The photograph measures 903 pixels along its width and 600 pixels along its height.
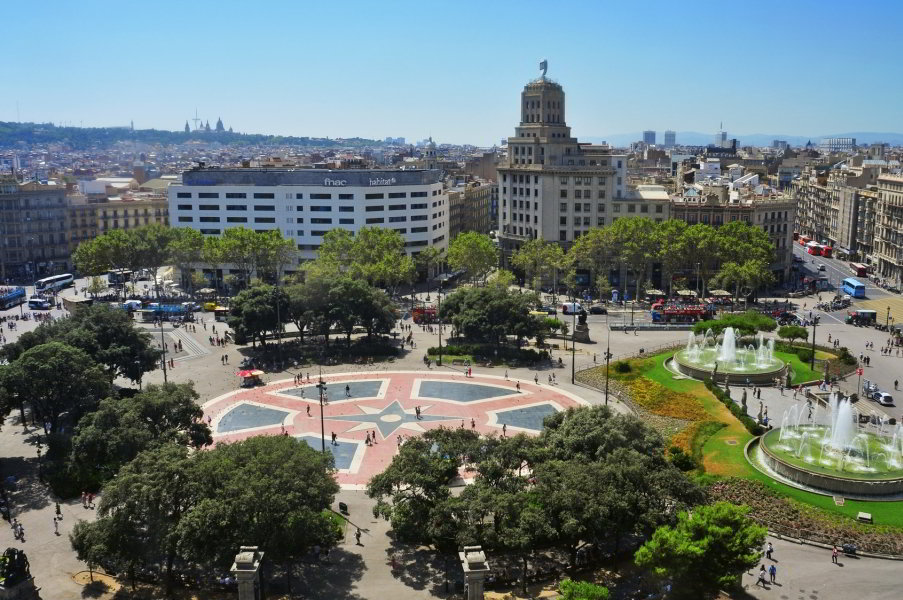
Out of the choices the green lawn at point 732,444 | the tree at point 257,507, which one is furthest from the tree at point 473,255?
the tree at point 257,507

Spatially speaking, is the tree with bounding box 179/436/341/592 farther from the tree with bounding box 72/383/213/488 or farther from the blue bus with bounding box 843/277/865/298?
the blue bus with bounding box 843/277/865/298

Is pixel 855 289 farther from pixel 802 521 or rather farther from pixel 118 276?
pixel 118 276

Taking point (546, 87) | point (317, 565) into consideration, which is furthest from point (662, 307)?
point (317, 565)

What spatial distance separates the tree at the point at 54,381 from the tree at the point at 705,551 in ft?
132

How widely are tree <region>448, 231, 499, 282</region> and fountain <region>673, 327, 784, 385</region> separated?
129ft

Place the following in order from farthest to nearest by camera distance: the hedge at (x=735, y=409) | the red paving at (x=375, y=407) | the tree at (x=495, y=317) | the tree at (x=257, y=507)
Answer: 1. the tree at (x=495, y=317)
2. the red paving at (x=375, y=407)
3. the hedge at (x=735, y=409)
4. the tree at (x=257, y=507)

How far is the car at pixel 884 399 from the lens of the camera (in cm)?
6712

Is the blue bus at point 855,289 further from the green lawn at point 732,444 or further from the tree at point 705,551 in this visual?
the tree at point 705,551

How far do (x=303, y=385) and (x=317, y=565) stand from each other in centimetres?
3364

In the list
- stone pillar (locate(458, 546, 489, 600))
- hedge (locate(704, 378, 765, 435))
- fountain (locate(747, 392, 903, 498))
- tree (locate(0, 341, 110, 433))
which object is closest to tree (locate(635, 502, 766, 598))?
stone pillar (locate(458, 546, 489, 600))

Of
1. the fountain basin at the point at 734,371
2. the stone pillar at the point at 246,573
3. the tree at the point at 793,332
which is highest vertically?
the tree at the point at 793,332

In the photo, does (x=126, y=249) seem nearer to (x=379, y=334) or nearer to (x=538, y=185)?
(x=379, y=334)

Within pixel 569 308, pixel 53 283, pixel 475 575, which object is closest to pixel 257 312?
pixel 569 308

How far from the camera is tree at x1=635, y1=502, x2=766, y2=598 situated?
35188 millimetres
